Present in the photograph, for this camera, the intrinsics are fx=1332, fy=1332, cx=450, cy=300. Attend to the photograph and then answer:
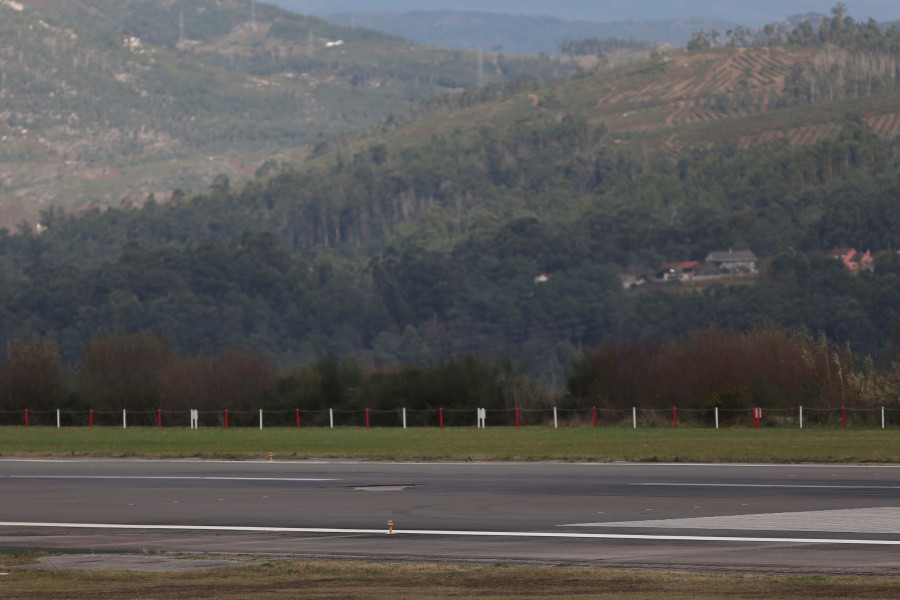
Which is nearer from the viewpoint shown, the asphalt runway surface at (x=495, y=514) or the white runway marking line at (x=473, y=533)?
the asphalt runway surface at (x=495, y=514)

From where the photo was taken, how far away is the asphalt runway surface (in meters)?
14.5

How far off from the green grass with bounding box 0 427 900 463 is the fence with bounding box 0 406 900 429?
6.84 feet

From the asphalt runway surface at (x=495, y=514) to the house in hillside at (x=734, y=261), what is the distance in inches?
5647

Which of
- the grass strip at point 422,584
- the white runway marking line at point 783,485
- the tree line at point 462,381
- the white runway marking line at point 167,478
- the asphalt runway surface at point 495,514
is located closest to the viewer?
the grass strip at point 422,584

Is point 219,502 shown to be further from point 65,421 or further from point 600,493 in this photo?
point 65,421

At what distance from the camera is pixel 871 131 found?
7771 inches

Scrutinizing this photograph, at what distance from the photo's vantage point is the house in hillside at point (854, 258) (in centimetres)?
15538

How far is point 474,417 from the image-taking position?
45500 mm

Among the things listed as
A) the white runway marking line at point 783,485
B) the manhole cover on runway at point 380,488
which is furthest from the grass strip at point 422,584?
the white runway marking line at point 783,485

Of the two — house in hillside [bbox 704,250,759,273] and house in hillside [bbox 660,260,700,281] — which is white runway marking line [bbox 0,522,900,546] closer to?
house in hillside [bbox 660,260,700,281]

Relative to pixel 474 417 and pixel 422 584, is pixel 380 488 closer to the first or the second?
pixel 422 584

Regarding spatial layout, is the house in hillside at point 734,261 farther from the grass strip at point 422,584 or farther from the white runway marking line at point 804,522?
the grass strip at point 422,584

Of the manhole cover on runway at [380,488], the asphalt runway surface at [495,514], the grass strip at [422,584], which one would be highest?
the grass strip at [422,584]

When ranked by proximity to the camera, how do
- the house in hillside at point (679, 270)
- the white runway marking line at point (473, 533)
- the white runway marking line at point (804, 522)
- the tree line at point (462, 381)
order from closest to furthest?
1. the white runway marking line at point (473, 533)
2. the white runway marking line at point (804, 522)
3. the tree line at point (462, 381)
4. the house in hillside at point (679, 270)
